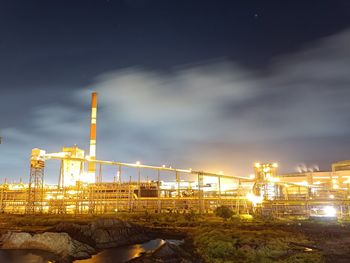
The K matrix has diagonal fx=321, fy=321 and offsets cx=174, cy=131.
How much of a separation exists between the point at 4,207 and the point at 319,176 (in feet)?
252

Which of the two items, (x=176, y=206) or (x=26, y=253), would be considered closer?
(x=26, y=253)

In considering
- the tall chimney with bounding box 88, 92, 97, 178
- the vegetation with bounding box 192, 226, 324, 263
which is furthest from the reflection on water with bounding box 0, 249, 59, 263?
the tall chimney with bounding box 88, 92, 97, 178

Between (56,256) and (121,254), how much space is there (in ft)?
12.8

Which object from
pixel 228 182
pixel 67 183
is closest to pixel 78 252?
pixel 67 183

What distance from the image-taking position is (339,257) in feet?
51.3

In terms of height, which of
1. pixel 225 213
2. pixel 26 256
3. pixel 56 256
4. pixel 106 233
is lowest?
pixel 26 256

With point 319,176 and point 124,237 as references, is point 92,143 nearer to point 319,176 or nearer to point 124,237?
point 319,176

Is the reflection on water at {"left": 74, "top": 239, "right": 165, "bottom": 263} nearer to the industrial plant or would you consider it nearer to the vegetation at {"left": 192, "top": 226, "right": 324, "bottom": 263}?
the vegetation at {"left": 192, "top": 226, "right": 324, "bottom": 263}

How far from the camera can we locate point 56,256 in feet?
61.7

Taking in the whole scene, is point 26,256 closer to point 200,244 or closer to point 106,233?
point 106,233

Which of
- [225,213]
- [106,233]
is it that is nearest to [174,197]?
[225,213]

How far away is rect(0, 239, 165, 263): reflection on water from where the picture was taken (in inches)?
718

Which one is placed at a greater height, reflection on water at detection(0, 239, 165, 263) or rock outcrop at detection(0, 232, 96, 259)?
rock outcrop at detection(0, 232, 96, 259)

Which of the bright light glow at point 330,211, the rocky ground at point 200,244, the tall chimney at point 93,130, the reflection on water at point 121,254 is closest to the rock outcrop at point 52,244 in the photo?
the rocky ground at point 200,244
